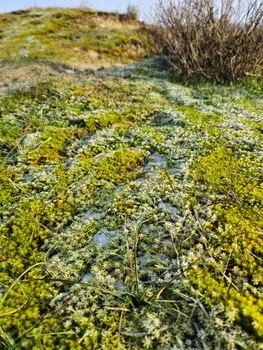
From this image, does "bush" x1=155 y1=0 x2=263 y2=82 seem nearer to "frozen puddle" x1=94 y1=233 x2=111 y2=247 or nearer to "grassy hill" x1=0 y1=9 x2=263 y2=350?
"grassy hill" x1=0 y1=9 x2=263 y2=350

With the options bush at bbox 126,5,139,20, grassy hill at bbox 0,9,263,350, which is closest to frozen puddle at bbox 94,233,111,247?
grassy hill at bbox 0,9,263,350

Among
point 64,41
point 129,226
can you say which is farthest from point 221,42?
point 64,41

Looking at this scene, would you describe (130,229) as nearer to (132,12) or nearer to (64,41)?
(64,41)

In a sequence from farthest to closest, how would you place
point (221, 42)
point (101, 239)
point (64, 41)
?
point (64, 41) → point (221, 42) → point (101, 239)

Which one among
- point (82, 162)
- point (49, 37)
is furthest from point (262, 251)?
point (49, 37)

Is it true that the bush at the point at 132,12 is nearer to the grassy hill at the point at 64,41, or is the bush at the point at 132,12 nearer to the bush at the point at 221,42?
the grassy hill at the point at 64,41

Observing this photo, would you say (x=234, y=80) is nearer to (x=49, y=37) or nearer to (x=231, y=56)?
(x=231, y=56)
